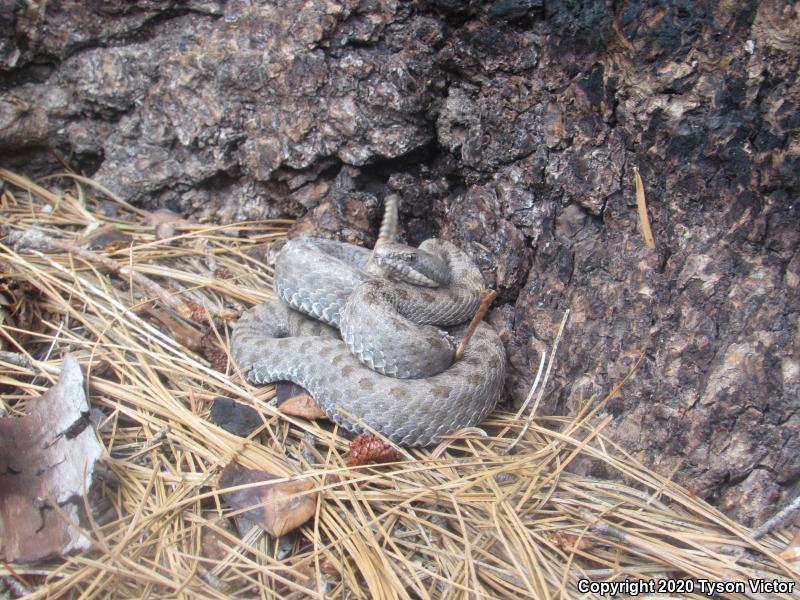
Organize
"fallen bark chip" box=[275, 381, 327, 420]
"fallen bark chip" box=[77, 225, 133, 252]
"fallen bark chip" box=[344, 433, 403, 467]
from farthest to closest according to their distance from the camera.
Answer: "fallen bark chip" box=[77, 225, 133, 252]
"fallen bark chip" box=[275, 381, 327, 420]
"fallen bark chip" box=[344, 433, 403, 467]

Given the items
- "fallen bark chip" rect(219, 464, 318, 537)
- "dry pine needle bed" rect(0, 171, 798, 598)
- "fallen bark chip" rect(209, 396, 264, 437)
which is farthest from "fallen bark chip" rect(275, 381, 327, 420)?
"fallen bark chip" rect(219, 464, 318, 537)

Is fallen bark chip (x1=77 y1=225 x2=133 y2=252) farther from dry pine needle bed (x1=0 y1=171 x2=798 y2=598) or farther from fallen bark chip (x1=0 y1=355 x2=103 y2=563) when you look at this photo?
fallen bark chip (x1=0 y1=355 x2=103 y2=563)

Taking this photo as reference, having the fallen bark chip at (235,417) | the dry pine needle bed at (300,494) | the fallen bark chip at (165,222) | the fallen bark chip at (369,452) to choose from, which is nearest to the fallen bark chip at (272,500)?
the dry pine needle bed at (300,494)

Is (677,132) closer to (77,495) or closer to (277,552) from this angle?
(277,552)

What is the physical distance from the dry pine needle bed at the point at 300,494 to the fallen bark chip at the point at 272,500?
4 centimetres

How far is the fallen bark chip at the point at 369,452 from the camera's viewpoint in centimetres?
344

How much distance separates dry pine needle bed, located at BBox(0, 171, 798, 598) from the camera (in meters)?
2.88

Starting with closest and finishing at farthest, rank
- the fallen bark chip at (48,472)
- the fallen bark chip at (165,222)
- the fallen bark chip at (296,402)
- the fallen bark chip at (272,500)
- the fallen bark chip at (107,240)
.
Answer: the fallen bark chip at (48,472), the fallen bark chip at (272,500), the fallen bark chip at (296,402), the fallen bark chip at (107,240), the fallen bark chip at (165,222)

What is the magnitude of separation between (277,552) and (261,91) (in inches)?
132

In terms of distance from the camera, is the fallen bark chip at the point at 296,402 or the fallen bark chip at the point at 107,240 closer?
the fallen bark chip at the point at 296,402

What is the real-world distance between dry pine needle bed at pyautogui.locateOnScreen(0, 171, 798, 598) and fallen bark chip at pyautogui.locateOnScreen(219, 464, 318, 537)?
4cm

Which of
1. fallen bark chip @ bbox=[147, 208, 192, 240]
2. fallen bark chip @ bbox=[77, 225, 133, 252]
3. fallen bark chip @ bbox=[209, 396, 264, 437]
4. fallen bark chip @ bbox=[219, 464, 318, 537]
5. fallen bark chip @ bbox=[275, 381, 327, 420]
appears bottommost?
fallen bark chip @ bbox=[275, 381, 327, 420]

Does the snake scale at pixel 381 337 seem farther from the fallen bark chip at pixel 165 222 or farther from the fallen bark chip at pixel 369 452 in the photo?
the fallen bark chip at pixel 165 222

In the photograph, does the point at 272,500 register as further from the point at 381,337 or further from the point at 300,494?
the point at 381,337
